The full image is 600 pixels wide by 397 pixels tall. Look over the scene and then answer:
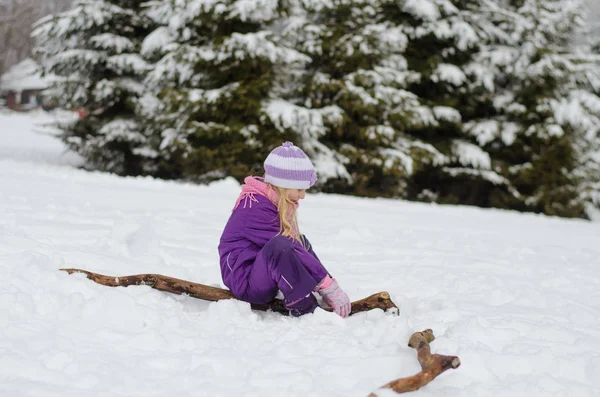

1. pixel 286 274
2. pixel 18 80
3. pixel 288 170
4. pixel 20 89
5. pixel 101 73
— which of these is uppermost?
pixel 288 170

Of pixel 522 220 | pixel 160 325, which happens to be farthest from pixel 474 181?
pixel 160 325

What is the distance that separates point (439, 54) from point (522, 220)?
15.9ft

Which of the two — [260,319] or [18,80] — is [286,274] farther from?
[18,80]

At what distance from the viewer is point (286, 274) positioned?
116 inches

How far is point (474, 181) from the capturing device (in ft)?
42.3

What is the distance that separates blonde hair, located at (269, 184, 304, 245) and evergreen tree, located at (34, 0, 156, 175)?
28.1ft

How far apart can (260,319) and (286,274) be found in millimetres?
295

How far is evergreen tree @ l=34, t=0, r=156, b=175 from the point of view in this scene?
10961mm

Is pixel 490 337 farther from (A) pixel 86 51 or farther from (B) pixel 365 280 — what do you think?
(A) pixel 86 51

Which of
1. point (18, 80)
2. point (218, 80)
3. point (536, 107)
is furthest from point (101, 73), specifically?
point (18, 80)

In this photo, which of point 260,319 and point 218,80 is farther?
point 218,80

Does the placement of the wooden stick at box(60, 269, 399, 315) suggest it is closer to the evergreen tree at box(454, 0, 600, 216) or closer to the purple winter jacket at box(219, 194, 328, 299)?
the purple winter jacket at box(219, 194, 328, 299)

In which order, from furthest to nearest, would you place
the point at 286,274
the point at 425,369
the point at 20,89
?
the point at 20,89, the point at 286,274, the point at 425,369

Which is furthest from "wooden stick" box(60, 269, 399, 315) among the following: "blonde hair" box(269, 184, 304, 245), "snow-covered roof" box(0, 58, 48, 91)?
"snow-covered roof" box(0, 58, 48, 91)
